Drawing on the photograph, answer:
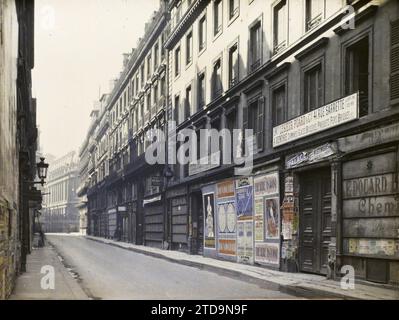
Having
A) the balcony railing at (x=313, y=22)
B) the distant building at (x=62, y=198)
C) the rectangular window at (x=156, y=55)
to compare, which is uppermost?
the rectangular window at (x=156, y=55)

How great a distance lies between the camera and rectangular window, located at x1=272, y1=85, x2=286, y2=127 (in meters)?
17.6

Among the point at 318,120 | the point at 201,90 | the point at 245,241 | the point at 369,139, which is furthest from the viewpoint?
the point at 201,90

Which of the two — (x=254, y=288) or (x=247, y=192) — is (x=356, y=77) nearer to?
(x=254, y=288)

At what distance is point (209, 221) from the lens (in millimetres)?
24203

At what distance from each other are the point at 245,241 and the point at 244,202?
1.26 meters

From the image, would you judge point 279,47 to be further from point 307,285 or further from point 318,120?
point 307,285

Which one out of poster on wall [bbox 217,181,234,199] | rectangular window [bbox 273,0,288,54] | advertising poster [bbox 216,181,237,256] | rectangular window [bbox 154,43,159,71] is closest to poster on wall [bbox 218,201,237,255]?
advertising poster [bbox 216,181,237,256]

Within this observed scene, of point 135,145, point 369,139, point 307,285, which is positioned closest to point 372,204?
point 369,139

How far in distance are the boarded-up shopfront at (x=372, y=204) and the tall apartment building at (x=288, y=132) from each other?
0.11 ft

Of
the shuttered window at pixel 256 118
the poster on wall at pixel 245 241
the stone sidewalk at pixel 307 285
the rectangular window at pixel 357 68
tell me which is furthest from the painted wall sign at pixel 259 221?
the rectangular window at pixel 357 68

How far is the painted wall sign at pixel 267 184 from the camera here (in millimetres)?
17469

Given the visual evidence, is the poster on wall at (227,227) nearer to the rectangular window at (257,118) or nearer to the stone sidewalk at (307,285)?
the stone sidewalk at (307,285)

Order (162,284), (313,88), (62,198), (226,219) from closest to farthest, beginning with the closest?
1. (162,284)
2. (313,88)
3. (226,219)
4. (62,198)
